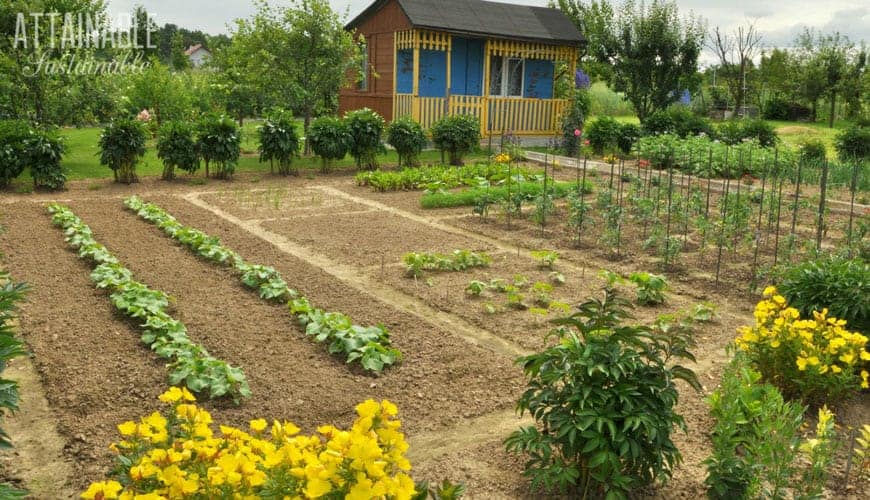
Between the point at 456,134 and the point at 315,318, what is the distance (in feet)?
34.7

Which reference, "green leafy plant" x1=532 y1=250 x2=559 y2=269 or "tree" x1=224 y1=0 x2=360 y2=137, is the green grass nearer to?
"tree" x1=224 y1=0 x2=360 y2=137

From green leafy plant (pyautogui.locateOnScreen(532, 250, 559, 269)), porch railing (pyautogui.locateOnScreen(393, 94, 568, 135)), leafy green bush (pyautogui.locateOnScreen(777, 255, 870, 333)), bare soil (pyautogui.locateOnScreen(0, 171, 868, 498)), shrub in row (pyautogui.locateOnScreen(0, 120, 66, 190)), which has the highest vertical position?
porch railing (pyautogui.locateOnScreen(393, 94, 568, 135))

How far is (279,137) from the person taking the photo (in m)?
14.2

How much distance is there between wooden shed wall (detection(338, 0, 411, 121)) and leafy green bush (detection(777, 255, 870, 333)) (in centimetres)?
1508

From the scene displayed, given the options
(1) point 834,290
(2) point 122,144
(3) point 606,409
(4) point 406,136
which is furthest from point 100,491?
(4) point 406,136

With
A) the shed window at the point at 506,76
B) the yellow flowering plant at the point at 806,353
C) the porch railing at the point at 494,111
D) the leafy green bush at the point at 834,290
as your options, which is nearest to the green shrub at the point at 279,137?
the porch railing at the point at 494,111

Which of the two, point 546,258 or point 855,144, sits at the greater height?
point 855,144

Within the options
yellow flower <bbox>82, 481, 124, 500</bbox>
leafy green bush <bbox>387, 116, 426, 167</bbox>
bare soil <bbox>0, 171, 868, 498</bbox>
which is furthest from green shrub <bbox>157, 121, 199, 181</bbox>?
yellow flower <bbox>82, 481, 124, 500</bbox>

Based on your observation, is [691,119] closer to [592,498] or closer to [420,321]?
[420,321]

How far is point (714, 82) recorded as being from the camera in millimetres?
42500

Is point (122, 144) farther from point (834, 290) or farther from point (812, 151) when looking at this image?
point (812, 151)

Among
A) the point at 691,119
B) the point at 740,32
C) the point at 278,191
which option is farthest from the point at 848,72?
the point at 278,191

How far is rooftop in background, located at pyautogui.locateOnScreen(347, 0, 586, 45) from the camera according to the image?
18984mm

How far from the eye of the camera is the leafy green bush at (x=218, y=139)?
13.5m
